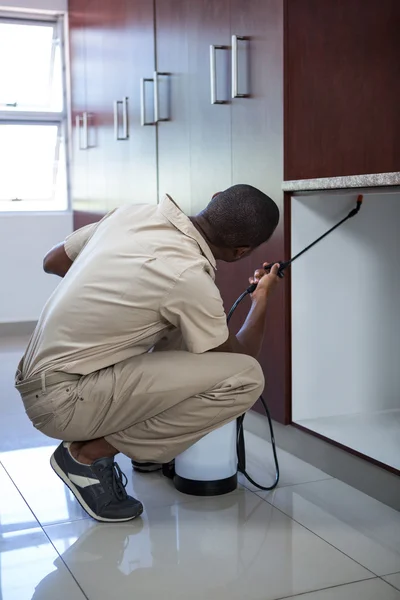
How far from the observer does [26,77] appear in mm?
5695

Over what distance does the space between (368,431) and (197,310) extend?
2.85ft

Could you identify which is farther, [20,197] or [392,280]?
[20,197]

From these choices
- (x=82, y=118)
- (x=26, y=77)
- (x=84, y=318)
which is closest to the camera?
(x=84, y=318)

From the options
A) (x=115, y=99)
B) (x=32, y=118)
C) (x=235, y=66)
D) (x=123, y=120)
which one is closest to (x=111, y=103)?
(x=115, y=99)

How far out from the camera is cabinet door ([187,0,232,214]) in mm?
2963

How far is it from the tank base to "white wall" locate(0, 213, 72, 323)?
133 inches

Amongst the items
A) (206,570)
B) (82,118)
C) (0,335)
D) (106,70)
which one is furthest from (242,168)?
(0,335)

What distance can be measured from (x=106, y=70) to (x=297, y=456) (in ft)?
9.29

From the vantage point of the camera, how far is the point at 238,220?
2.02 metres

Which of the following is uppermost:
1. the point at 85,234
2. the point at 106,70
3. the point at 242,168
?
the point at 106,70

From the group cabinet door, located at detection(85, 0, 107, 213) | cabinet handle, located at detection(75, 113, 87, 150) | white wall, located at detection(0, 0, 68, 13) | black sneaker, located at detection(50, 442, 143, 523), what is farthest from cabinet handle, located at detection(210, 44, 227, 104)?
white wall, located at detection(0, 0, 68, 13)

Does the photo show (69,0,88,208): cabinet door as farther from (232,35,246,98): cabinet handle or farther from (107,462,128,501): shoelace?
(107,462,128,501): shoelace

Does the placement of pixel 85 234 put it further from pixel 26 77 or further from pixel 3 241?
pixel 26 77

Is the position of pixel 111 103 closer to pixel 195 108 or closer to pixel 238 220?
pixel 195 108
